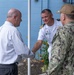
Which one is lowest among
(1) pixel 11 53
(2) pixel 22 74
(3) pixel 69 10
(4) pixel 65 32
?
(2) pixel 22 74

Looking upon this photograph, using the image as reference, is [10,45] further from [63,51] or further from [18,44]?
[63,51]

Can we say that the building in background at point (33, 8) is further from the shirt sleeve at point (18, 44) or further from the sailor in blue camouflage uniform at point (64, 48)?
the sailor in blue camouflage uniform at point (64, 48)

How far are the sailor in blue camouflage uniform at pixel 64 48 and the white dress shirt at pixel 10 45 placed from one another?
972 millimetres

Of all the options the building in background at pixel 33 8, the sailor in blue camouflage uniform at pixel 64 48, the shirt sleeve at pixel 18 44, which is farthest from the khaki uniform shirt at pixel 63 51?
the building in background at pixel 33 8

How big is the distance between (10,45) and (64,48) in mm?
1224

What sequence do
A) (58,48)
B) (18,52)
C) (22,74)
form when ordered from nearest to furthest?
(58,48) → (18,52) → (22,74)

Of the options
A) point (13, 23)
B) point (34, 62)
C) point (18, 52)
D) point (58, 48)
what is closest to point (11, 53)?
point (18, 52)

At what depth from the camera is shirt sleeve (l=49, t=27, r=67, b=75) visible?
371cm

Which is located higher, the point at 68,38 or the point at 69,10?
the point at 69,10

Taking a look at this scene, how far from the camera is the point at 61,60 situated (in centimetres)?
372

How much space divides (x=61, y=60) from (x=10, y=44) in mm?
1196

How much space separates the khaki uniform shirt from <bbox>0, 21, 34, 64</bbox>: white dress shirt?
98cm

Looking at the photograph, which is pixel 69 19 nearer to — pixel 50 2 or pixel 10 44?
pixel 10 44

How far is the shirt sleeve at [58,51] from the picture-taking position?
371cm
